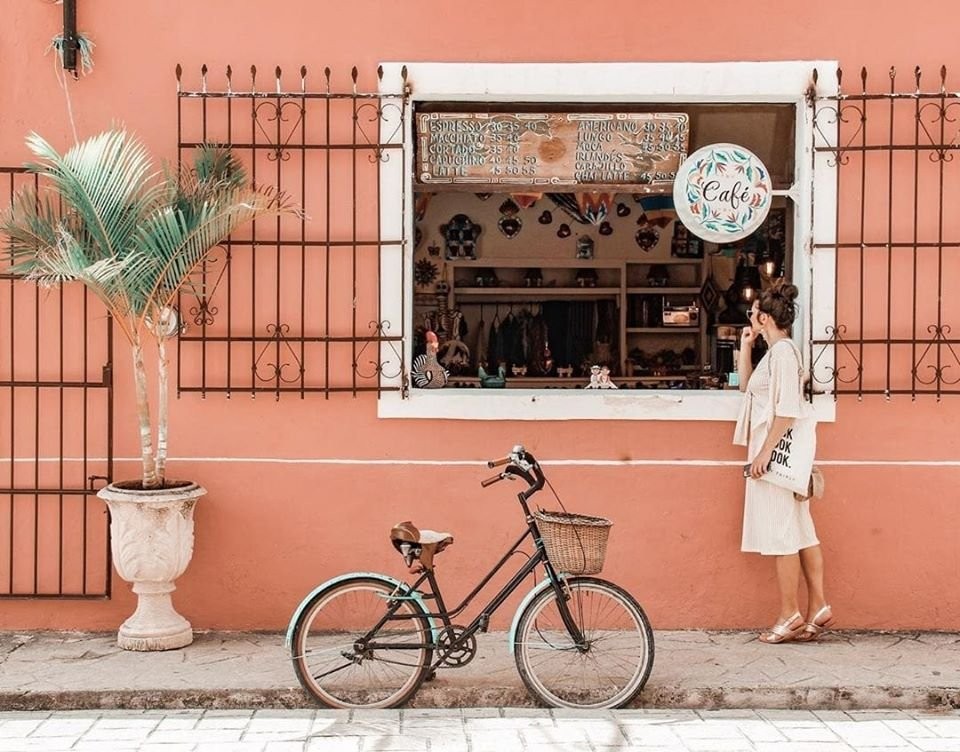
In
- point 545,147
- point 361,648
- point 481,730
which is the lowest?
point 481,730

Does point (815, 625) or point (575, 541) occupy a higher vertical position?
point (575, 541)

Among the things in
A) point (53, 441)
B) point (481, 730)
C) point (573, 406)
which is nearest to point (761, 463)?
point (573, 406)

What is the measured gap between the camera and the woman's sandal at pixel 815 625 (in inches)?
277

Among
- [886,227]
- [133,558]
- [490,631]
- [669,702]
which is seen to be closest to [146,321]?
[133,558]

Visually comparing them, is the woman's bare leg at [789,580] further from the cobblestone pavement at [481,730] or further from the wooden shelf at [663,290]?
the wooden shelf at [663,290]

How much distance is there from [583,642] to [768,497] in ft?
5.35

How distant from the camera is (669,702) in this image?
6188mm

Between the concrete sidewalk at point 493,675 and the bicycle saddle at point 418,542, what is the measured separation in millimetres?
740

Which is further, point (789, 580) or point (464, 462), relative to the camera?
point (464, 462)

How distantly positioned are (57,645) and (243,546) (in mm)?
1139

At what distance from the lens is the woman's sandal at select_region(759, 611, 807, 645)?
7.05 m

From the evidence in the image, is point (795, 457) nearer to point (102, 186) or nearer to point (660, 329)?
point (660, 329)

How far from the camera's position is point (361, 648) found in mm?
6043

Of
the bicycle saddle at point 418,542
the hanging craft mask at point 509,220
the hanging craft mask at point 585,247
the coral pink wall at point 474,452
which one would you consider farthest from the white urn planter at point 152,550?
the hanging craft mask at point 585,247
